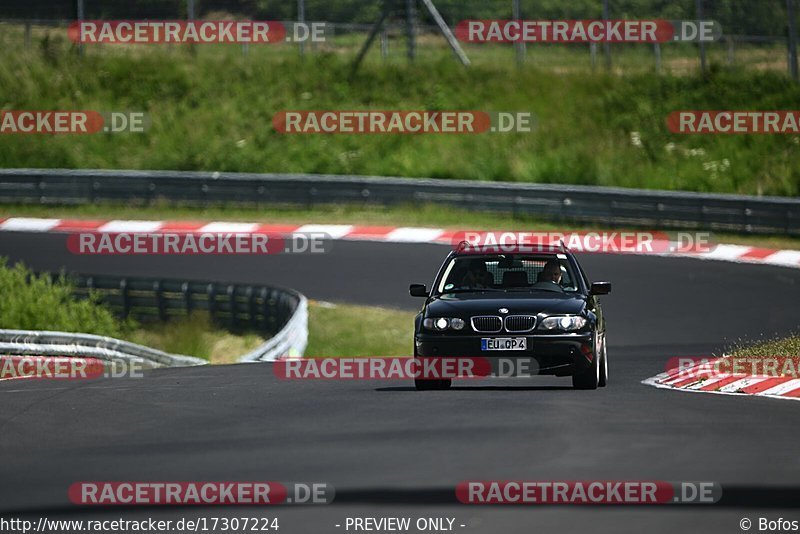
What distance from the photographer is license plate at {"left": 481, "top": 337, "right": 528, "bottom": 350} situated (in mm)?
12453

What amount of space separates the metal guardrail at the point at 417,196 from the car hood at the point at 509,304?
16.1 meters

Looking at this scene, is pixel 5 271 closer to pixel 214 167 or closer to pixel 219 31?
pixel 214 167

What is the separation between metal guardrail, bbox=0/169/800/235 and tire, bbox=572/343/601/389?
1604cm

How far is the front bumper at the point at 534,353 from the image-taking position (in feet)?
40.8

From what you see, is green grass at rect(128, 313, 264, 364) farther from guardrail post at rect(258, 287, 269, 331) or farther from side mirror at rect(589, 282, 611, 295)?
side mirror at rect(589, 282, 611, 295)

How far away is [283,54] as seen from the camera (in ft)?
135

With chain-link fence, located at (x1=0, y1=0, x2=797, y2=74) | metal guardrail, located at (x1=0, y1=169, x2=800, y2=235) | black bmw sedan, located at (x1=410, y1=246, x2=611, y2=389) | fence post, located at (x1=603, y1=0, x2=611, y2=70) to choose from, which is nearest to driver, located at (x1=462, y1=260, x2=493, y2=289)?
black bmw sedan, located at (x1=410, y1=246, x2=611, y2=389)

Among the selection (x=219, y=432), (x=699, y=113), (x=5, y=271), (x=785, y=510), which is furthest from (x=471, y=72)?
(x=785, y=510)

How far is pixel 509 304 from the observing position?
501 inches

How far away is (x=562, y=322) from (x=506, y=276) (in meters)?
1.25
